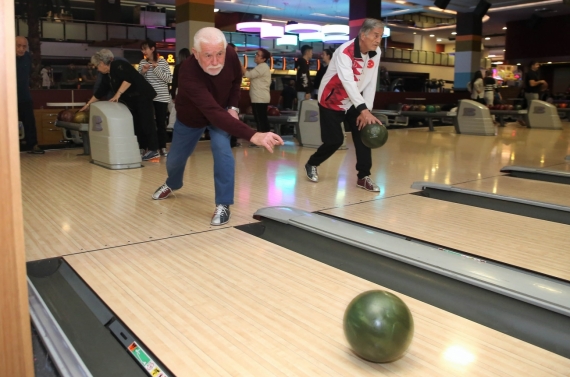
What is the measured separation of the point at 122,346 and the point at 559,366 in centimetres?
113

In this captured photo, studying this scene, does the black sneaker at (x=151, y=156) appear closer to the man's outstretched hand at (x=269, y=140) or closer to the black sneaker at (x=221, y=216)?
the black sneaker at (x=221, y=216)

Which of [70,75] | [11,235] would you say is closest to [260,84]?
[11,235]

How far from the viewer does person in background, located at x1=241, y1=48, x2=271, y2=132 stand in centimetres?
571

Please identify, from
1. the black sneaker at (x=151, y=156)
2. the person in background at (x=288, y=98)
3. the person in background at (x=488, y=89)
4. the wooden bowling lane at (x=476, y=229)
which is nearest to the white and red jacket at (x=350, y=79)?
the wooden bowling lane at (x=476, y=229)

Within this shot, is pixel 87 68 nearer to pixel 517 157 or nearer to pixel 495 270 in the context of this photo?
pixel 517 157

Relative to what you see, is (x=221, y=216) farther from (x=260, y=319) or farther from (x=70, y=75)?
(x=70, y=75)

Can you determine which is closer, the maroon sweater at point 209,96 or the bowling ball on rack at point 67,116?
the maroon sweater at point 209,96

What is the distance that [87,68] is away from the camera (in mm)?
10891

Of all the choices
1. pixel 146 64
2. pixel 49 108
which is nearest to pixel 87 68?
pixel 49 108

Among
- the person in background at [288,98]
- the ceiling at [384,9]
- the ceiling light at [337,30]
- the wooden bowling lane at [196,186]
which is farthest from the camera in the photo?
the ceiling at [384,9]

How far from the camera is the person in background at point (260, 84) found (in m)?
5.71

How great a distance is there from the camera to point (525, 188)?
377 cm

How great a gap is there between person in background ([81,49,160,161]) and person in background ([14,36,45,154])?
0.70m

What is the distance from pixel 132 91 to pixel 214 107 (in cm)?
235
